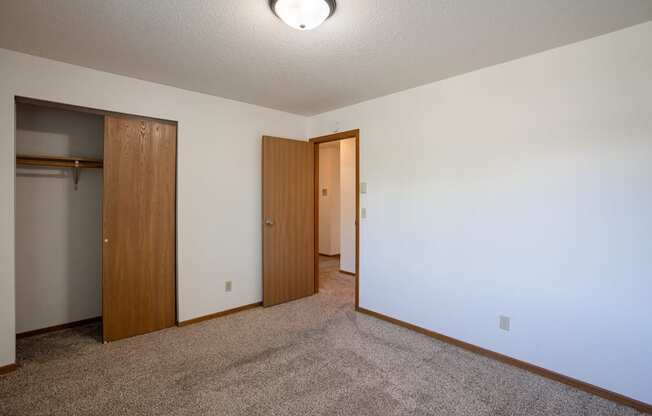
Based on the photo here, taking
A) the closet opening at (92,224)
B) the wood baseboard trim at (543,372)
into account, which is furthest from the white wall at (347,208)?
the closet opening at (92,224)

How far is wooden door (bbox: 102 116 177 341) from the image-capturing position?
9.48 feet

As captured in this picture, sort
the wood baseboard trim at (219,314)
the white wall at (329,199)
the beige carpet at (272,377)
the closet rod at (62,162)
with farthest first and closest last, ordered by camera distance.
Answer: the white wall at (329,199)
the wood baseboard trim at (219,314)
the closet rod at (62,162)
the beige carpet at (272,377)

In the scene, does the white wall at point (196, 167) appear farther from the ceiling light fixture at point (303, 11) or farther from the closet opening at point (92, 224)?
the ceiling light fixture at point (303, 11)

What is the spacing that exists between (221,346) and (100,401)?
93 cm

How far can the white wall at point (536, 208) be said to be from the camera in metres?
2.06

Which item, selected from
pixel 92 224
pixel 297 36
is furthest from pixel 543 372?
pixel 92 224

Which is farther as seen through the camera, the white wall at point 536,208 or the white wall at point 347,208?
the white wall at point 347,208

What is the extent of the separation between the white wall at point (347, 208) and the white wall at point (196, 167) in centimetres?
157

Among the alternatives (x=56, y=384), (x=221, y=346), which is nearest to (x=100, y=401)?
(x=56, y=384)

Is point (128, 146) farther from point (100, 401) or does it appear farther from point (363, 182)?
point (363, 182)

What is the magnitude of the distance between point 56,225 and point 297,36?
9.74ft

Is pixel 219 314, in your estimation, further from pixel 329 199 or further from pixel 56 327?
pixel 329 199

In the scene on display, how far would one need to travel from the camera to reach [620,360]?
2098 mm

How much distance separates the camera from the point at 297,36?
219cm
